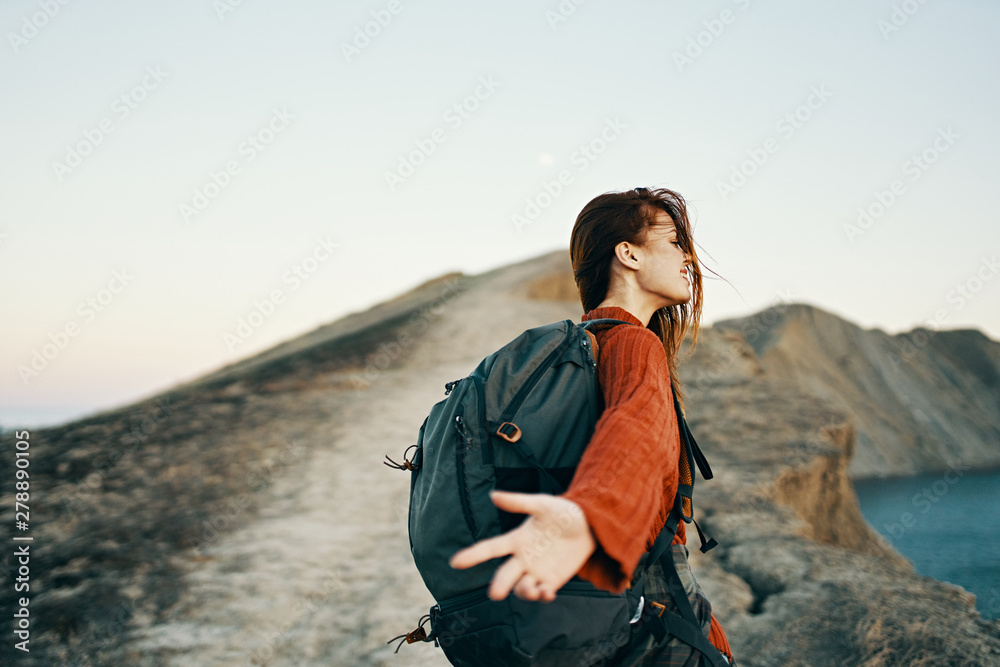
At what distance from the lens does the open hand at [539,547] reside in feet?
2.69

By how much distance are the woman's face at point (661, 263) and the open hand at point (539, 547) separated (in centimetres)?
88

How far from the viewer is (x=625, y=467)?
95cm

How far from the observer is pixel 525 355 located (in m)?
1.27

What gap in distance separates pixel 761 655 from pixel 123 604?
4635 mm

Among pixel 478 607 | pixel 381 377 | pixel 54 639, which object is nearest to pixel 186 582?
pixel 54 639

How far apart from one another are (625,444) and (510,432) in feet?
0.89

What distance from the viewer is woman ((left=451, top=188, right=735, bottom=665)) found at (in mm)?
843

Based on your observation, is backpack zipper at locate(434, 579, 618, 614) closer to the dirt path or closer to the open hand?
the open hand

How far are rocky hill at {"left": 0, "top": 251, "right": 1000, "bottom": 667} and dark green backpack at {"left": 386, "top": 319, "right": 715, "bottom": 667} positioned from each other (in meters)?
Answer: 2.74

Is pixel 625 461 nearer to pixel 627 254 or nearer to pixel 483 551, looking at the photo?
pixel 483 551

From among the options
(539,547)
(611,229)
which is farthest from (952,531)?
(539,547)

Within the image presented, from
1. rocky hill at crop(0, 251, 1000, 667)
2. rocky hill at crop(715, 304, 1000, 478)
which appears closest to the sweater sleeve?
rocky hill at crop(0, 251, 1000, 667)

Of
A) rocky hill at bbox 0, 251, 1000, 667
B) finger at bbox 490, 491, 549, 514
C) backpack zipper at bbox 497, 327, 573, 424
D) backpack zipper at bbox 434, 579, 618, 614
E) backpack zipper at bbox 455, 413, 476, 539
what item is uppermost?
backpack zipper at bbox 497, 327, 573, 424

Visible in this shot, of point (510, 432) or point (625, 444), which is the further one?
point (510, 432)
